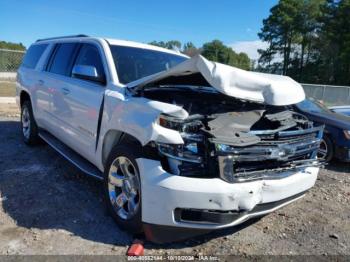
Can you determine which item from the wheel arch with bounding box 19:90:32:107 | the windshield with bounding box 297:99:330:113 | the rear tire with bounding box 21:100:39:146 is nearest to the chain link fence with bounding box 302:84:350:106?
the windshield with bounding box 297:99:330:113

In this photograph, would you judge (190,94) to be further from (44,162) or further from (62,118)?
(44,162)

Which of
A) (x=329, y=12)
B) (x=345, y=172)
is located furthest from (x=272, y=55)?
(x=345, y=172)

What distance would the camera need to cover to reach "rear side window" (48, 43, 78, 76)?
16.1ft

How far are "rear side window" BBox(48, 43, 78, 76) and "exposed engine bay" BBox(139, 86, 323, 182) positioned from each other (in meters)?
1.87

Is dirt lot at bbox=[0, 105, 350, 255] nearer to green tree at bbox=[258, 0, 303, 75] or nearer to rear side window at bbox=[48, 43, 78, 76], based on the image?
rear side window at bbox=[48, 43, 78, 76]

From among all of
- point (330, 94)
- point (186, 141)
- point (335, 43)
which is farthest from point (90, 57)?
point (335, 43)

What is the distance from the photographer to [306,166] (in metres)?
3.44

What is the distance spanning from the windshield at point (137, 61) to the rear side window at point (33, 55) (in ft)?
7.89

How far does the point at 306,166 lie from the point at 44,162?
3942 mm

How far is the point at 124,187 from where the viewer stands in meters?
→ 3.35

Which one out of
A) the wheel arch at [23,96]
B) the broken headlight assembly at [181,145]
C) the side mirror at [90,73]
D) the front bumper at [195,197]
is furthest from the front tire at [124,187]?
the wheel arch at [23,96]

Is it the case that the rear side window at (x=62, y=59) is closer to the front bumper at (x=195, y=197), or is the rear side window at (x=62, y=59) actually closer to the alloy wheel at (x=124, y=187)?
the alloy wheel at (x=124, y=187)

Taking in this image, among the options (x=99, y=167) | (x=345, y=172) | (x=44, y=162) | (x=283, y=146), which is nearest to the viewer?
(x=283, y=146)

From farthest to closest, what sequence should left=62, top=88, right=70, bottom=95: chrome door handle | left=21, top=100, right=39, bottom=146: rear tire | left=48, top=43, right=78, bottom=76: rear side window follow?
1. left=21, top=100, right=39, bottom=146: rear tire
2. left=48, top=43, right=78, bottom=76: rear side window
3. left=62, top=88, right=70, bottom=95: chrome door handle
